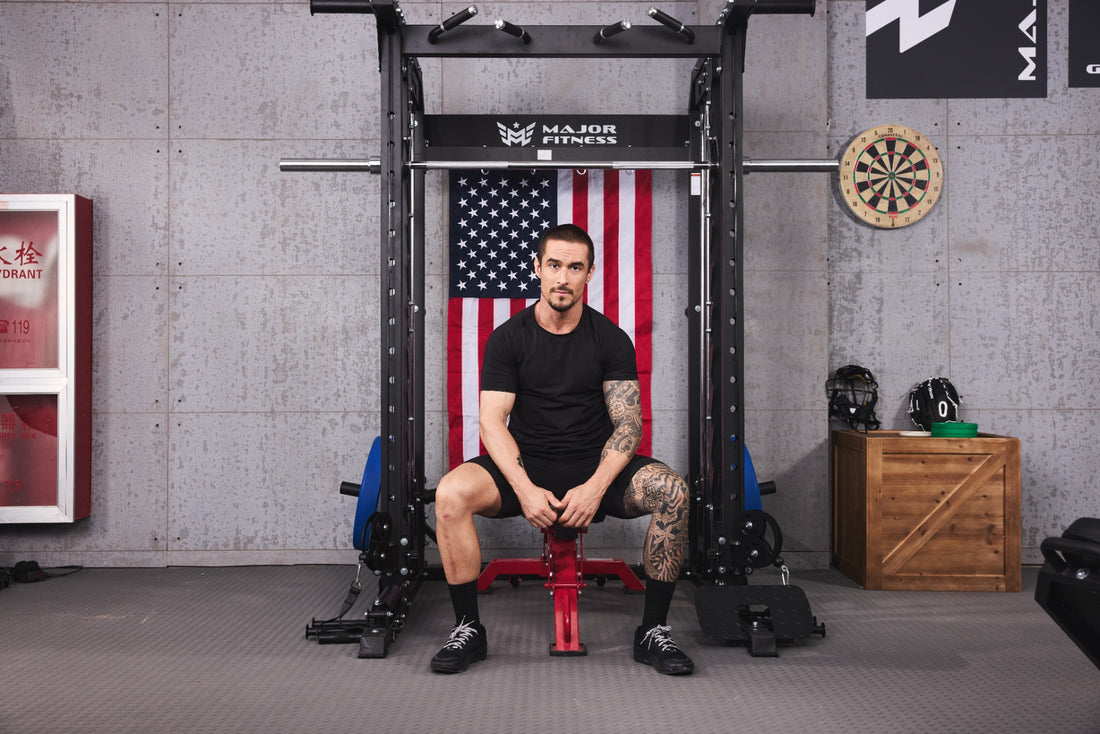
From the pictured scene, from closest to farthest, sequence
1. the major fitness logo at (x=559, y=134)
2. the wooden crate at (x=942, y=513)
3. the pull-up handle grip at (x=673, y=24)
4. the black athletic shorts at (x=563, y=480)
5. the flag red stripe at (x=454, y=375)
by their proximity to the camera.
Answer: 1. the black athletic shorts at (x=563, y=480)
2. the pull-up handle grip at (x=673, y=24)
3. the wooden crate at (x=942, y=513)
4. the major fitness logo at (x=559, y=134)
5. the flag red stripe at (x=454, y=375)

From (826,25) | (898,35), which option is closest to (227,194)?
(826,25)

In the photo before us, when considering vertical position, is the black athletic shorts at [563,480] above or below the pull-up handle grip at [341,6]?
below

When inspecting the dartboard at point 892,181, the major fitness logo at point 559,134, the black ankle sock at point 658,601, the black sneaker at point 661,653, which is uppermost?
the major fitness logo at point 559,134

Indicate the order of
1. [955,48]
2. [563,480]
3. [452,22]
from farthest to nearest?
[955,48]
[452,22]
[563,480]

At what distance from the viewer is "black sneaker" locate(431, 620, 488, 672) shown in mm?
2318

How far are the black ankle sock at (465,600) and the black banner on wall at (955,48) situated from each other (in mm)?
3282

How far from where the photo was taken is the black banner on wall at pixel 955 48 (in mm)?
3904

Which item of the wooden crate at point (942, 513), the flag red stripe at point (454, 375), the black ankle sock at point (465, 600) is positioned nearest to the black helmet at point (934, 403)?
the wooden crate at point (942, 513)

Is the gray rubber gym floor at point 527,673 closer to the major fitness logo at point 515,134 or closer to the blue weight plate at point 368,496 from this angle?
the blue weight plate at point 368,496

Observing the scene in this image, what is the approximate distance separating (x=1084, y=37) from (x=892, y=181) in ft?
4.30

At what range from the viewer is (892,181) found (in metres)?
3.88

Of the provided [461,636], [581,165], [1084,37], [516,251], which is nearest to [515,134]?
[516,251]

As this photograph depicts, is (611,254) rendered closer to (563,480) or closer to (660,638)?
(563,480)

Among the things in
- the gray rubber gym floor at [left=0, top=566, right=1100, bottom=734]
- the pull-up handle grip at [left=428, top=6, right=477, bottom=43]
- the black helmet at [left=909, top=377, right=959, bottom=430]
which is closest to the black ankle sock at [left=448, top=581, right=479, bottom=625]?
the gray rubber gym floor at [left=0, top=566, right=1100, bottom=734]
